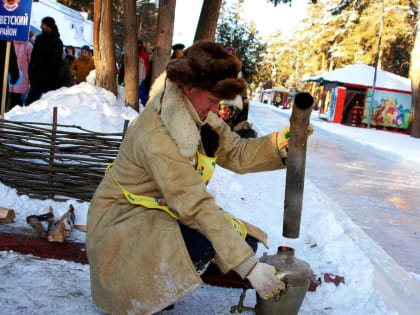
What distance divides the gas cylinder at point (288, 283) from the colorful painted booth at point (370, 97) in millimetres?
22191

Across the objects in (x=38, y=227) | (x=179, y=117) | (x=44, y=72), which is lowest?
(x=38, y=227)

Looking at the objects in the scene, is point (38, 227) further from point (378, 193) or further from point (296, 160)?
point (378, 193)

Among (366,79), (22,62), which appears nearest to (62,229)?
(22,62)

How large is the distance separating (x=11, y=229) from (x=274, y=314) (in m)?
2.09

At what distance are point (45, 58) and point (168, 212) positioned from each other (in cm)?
549

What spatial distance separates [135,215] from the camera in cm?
219

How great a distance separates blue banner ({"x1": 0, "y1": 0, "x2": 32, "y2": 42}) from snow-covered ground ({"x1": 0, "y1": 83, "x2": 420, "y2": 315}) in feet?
2.30

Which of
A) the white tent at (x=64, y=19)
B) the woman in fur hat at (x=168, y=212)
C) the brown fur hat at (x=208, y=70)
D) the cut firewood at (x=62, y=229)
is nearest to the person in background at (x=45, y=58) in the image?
the cut firewood at (x=62, y=229)

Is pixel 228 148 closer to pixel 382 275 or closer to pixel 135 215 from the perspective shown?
pixel 135 215

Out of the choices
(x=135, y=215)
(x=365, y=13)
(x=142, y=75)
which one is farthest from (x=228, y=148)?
(x=365, y=13)

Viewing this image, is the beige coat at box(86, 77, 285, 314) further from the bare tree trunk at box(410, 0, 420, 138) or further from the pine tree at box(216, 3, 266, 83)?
the pine tree at box(216, 3, 266, 83)

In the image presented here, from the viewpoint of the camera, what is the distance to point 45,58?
22.7 feet

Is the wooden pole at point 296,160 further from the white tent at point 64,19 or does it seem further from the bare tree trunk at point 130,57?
the white tent at point 64,19

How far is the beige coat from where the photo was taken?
2020 millimetres
